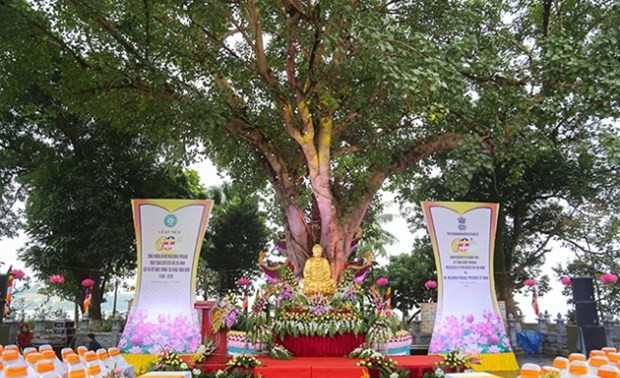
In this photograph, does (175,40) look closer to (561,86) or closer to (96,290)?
(561,86)

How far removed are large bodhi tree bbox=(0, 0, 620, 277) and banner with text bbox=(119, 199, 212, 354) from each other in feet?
4.99

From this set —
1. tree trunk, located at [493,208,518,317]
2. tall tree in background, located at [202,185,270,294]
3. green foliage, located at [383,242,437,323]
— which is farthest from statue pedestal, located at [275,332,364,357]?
tall tree in background, located at [202,185,270,294]

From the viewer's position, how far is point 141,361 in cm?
761

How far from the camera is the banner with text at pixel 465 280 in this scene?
7.93 m

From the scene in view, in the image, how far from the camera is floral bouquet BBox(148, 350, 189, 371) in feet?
17.1

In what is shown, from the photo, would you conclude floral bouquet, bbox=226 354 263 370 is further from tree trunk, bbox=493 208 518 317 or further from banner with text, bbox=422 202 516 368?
tree trunk, bbox=493 208 518 317

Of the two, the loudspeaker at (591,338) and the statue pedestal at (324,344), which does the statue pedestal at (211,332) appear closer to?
the statue pedestal at (324,344)

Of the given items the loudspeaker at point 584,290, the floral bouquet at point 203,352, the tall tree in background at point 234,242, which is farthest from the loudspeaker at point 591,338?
the tall tree in background at point 234,242

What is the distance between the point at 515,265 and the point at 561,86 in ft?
28.7

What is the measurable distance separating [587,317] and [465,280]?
182 cm

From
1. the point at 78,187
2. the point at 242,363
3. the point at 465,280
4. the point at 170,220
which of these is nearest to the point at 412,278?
the point at 465,280

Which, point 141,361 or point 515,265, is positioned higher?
point 515,265

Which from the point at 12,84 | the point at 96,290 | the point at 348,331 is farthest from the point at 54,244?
the point at 348,331

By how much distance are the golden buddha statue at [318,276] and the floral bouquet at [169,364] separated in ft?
10.3
